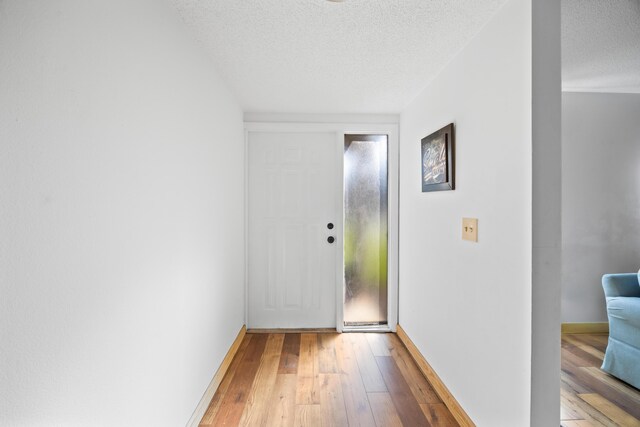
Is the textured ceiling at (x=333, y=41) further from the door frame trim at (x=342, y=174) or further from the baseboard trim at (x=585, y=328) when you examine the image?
the baseboard trim at (x=585, y=328)

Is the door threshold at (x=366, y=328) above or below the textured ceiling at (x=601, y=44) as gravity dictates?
below

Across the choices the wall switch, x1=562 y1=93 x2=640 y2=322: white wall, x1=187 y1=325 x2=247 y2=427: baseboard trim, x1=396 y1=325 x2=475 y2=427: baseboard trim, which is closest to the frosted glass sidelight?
x1=396 y1=325 x2=475 y2=427: baseboard trim

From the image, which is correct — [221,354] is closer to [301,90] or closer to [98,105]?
[98,105]

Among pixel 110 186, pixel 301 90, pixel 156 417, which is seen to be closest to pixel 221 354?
pixel 156 417

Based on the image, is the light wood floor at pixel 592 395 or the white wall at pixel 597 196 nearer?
the light wood floor at pixel 592 395

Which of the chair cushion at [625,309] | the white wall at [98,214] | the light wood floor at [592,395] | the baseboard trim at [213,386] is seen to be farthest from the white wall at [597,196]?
the white wall at [98,214]

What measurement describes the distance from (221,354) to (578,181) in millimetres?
3597

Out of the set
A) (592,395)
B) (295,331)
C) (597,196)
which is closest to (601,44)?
(597,196)

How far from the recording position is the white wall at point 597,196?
3131 mm

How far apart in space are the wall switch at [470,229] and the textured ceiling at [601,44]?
→ 3.93ft

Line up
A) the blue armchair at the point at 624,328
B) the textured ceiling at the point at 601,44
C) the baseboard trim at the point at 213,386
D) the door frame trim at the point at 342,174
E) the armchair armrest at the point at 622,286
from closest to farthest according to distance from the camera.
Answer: the textured ceiling at the point at 601,44, the baseboard trim at the point at 213,386, the blue armchair at the point at 624,328, the armchair armrest at the point at 622,286, the door frame trim at the point at 342,174

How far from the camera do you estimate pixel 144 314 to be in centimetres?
129

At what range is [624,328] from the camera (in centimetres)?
225

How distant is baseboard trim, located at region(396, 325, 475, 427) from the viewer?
1.88m
